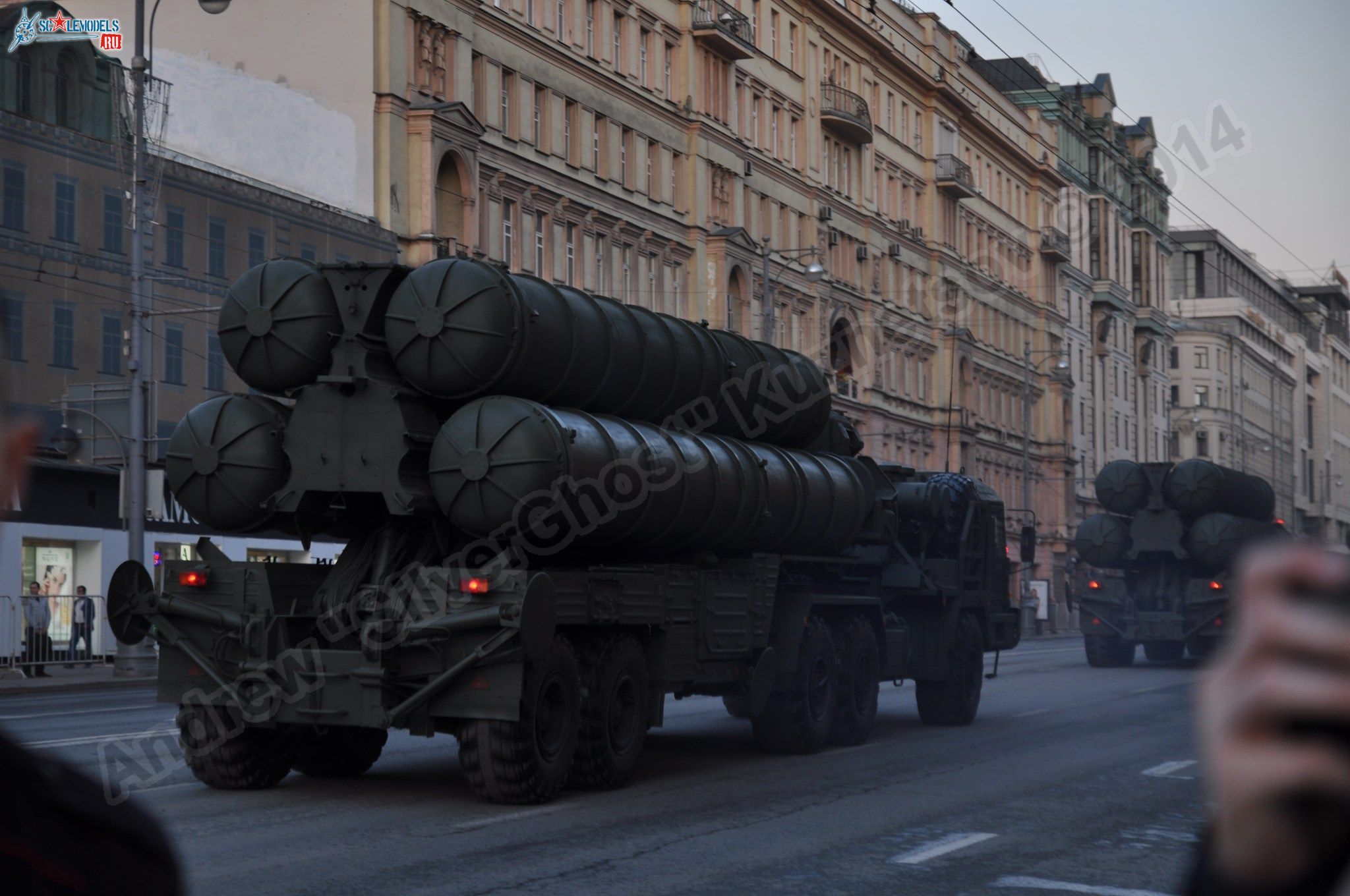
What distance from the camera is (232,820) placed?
1147 centimetres

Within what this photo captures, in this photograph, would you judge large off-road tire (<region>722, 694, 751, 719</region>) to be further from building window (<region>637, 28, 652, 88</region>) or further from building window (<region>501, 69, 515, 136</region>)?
building window (<region>637, 28, 652, 88</region>)

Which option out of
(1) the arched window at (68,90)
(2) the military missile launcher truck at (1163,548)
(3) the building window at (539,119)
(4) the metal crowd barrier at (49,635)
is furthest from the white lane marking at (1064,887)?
(3) the building window at (539,119)

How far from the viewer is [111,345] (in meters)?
37.0

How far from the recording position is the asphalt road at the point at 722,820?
9.50m

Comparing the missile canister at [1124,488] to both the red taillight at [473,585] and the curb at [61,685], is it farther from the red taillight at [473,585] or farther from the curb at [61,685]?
the red taillight at [473,585]

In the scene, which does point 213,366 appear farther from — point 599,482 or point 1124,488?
point 599,482

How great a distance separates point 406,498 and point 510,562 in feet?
2.79

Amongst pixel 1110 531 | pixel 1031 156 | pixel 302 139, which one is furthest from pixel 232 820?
pixel 1031 156

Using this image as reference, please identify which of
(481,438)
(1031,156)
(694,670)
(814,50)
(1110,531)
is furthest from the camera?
(1031,156)

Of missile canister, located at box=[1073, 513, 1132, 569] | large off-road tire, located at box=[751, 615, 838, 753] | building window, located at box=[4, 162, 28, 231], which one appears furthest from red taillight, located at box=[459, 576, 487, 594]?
building window, located at box=[4, 162, 28, 231]

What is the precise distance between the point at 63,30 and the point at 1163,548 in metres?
24.5

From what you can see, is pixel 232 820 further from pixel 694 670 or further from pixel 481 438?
pixel 694 670

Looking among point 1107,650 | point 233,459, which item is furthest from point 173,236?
point 233,459

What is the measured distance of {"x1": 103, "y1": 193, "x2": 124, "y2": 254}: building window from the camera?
37.1 meters
